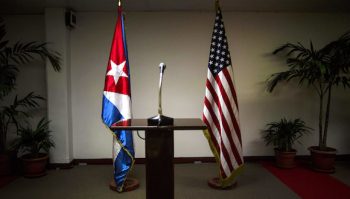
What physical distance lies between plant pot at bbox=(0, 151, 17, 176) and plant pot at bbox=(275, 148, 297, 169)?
13.0 feet

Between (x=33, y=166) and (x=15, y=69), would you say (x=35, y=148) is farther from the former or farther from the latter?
(x=15, y=69)

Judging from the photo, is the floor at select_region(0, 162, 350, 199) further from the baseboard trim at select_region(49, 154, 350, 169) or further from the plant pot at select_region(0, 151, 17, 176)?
the plant pot at select_region(0, 151, 17, 176)

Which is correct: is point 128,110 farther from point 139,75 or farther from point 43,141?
point 43,141

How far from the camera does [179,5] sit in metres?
3.82

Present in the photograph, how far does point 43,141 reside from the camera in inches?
143

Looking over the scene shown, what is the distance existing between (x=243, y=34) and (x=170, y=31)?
47.6 inches

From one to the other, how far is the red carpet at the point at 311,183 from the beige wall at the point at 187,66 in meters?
0.64

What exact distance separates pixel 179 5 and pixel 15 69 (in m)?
2.71

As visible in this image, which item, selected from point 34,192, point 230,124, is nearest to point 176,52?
point 230,124

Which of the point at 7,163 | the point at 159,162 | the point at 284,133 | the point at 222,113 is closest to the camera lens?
the point at 159,162

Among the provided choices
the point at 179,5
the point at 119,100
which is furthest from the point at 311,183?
the point at 179,5

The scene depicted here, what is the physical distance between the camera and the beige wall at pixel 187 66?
162 inches

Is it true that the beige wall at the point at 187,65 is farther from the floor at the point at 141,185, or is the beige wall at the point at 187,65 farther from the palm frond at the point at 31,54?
the floor at the point at 141,185

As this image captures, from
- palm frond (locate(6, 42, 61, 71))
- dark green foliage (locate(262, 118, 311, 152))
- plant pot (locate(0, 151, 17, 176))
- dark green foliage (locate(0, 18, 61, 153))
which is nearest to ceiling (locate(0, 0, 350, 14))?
dark green foliage (locate(0, 18, 61, 153))
